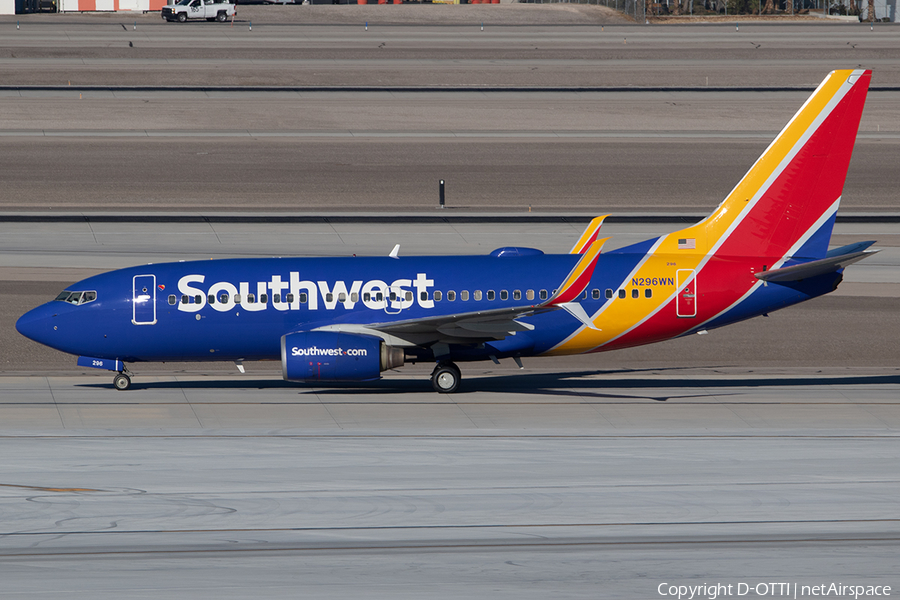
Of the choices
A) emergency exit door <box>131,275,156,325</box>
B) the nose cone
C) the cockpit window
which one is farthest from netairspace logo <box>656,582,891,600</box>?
the nose cone

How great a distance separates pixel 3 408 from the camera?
91.6 feet

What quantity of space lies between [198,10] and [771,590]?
113 metres

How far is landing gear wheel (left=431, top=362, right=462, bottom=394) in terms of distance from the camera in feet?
98.3

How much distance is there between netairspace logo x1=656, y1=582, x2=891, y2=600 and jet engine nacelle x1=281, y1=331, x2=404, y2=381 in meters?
13.0

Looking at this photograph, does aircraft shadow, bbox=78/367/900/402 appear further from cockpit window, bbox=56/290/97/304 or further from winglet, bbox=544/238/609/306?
winglet, bbox=544/238/609/306

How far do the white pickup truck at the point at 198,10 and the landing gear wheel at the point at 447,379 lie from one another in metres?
97.6

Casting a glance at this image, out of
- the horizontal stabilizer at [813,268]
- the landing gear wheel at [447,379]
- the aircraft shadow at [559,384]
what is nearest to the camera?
A: the horizontal stabilizer at [813,268]

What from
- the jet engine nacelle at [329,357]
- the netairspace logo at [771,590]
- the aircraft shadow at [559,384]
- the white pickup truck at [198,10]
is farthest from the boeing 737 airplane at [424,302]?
the white pickup truck at [198,10]

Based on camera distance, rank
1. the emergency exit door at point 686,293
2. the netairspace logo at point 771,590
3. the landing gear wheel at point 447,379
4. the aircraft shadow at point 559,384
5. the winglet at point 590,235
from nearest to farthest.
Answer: the netairspace logo at point 771,590, the emergency exit door at point 686,293, the landing gear wheel at point 447,379, the winglet at point 590,235, the aircraft shadow at point 559,384

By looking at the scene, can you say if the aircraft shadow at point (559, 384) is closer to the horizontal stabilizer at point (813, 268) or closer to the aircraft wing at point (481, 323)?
the aircraft wing at point (481, 323)

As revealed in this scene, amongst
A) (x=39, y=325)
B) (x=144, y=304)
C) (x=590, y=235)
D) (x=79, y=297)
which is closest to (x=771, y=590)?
(x=590, y=235)

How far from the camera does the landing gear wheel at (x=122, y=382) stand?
99.3ft

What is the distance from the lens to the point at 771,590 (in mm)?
16359

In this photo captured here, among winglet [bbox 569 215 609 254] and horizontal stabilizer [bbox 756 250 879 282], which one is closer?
horizontal stabilizer [bbox 756 250 879 282]
